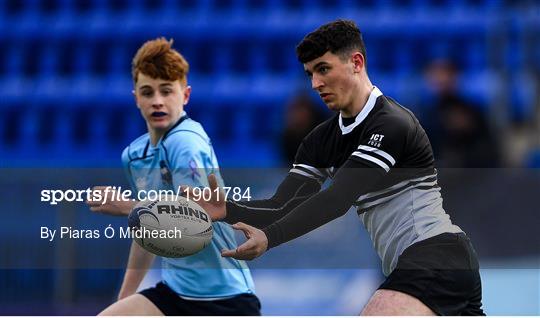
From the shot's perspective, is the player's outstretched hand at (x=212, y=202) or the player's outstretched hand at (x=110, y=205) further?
the player's outstretched hand at (x=110, y=205)

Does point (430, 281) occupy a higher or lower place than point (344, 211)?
lower

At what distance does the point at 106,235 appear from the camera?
15.5ft

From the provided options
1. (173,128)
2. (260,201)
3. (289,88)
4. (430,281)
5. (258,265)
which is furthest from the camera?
(289,88)

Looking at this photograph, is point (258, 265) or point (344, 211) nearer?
point (344, 211)

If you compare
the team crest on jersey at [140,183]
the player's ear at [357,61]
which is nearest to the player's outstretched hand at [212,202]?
the team crest on jersey at [140,183]

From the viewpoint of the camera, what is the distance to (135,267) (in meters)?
4.66

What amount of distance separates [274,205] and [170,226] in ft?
1.36

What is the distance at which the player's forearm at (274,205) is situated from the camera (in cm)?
405

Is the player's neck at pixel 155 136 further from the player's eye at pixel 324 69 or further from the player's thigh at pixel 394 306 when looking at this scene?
the player's thigh at pixel 394 306

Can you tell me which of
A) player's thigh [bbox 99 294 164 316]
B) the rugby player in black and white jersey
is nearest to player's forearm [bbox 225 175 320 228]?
the rugby player in black and white jersey

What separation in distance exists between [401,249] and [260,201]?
1.99 ft

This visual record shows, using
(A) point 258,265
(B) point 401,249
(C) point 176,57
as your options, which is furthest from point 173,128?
(B) point 401,249

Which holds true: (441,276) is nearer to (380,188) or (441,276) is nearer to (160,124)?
(380,188)

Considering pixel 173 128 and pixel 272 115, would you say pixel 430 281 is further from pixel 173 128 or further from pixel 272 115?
pixel 272 115
